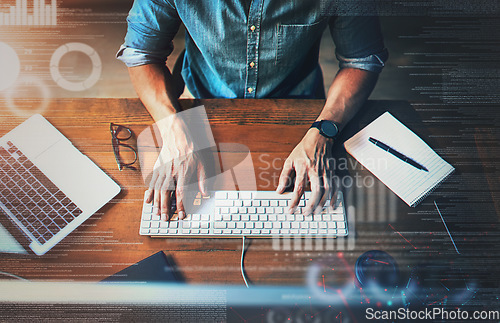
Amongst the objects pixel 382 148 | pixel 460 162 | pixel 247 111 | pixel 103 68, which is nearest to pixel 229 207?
pixel 247 111

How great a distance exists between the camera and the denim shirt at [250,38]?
0.79 metres

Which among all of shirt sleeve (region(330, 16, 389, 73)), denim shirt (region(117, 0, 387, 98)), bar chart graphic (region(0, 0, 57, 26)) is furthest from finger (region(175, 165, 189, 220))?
bar chart graphic (region(0, 0, 57, 26))

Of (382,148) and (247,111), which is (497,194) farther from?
(247,111)

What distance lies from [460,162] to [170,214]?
0.78 m

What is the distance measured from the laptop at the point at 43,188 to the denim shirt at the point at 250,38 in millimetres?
330

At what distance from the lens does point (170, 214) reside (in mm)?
716

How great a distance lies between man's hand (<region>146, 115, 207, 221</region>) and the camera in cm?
72

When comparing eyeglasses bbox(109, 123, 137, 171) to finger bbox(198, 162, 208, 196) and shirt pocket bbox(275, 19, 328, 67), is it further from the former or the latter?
shirt pocket bbox(275, 19, 328, 67)

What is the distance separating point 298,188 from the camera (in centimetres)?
74
